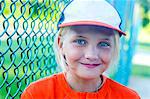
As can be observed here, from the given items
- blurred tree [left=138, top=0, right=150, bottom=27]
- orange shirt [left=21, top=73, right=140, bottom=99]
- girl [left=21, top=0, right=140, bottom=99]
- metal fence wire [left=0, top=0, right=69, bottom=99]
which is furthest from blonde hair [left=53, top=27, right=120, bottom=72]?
blurred tree [left=138, top=0, right=150, bottom=27]

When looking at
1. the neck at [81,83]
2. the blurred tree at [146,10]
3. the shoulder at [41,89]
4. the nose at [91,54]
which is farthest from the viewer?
the blurred tree at [146,10]

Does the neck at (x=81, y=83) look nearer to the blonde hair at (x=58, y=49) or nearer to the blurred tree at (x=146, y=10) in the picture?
the blonde hair at (x=58, y=49)

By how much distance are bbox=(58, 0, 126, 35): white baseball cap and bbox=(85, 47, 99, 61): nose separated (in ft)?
0.47

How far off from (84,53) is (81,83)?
0.29m

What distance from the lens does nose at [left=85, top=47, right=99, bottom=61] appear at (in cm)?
216

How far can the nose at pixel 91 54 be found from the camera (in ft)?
7.07

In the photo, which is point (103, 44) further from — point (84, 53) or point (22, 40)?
point (22, 40)

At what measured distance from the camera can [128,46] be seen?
7480 millimetres

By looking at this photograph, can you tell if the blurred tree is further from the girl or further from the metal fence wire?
the girl

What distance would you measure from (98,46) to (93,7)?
231 millimetres

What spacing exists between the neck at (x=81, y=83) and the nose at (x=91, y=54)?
0.87ft

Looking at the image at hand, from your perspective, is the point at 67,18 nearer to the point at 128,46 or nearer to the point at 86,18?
the point at 86,18

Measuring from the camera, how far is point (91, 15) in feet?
7.34

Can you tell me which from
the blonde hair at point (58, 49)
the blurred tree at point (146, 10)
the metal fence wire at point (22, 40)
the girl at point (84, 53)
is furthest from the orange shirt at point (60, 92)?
the blurred tree at point (146, 10)
